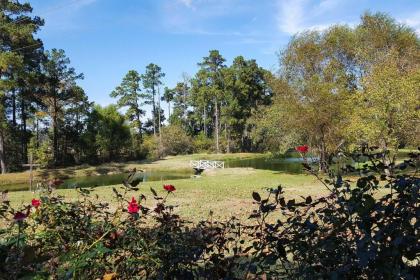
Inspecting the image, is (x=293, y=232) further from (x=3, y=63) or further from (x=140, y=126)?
(x=140, y=126)

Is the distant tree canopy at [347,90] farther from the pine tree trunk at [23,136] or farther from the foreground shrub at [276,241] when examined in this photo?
the pine tree trunk at [23,136]

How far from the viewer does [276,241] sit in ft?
7.18

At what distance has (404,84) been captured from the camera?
19.2 m

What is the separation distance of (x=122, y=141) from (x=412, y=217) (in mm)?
49611

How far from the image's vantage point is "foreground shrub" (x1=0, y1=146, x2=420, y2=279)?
167cm

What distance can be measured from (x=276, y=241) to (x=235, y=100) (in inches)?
2497

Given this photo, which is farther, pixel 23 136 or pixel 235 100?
pixel 235 100

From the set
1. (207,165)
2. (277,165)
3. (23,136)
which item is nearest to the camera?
(207,165)

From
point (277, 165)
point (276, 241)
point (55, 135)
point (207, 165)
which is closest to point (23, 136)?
point (55, 135)

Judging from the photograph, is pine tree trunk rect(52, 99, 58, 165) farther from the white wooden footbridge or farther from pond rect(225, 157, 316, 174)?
pond rect(225, 157, 316, 174)

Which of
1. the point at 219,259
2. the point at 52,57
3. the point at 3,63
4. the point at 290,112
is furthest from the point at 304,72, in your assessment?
the point at 52,57

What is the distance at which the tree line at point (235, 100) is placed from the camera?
20.4m

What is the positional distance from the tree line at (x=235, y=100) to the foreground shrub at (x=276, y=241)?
1.39m

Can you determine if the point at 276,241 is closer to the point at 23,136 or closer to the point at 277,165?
the point at 277,165
